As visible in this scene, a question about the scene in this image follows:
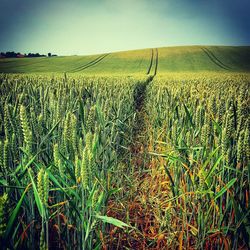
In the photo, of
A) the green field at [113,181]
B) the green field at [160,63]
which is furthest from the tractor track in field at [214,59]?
A: the green field at [113,181]

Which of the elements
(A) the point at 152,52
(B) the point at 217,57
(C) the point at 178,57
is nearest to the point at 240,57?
(B) the point at 217,57

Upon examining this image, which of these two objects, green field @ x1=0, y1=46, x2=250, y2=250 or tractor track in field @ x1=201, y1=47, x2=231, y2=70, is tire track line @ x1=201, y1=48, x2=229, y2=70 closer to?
tractor track in field @ x1=201, y1=47, x2=231, y2=70

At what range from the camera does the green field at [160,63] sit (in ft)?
123

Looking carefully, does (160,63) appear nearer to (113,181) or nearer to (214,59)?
(214,59)

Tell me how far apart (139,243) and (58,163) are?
1.11 m

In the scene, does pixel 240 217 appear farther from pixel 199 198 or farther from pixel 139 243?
pixel 139 243

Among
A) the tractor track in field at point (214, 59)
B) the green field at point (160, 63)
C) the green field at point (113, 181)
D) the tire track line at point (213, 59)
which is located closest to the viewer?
the green field at point (113, 181)

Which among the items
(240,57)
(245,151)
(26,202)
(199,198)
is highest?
(240,57)

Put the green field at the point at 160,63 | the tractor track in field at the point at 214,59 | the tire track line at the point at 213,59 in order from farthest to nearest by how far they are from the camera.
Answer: the tire track line at the point at 213,59 → the tractor track in field at the point at 214,59 → the green field at the point at 160,63

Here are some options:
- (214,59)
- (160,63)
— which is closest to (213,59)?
(214,59)

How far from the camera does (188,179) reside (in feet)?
5.76

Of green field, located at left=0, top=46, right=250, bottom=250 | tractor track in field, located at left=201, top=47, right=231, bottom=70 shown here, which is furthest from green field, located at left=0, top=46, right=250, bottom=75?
green field, located at left=0, top=46, right=250, bottom=250

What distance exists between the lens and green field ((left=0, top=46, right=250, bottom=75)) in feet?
123

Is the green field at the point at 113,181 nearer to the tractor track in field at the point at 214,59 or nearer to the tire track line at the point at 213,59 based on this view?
the tire track line at the point at 213,59
